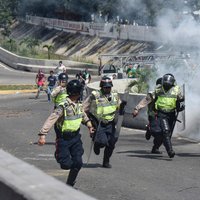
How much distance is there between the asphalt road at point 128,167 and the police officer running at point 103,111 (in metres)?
0.50

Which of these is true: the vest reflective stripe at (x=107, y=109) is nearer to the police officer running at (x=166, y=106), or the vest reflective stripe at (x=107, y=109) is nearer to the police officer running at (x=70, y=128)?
the police officer running at (x=166, y=106)

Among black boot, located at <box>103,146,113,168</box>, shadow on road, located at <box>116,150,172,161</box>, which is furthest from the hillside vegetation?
black boot, located at <box>103,146,113,168</box>

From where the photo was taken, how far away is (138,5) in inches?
1657

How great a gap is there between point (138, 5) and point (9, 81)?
9.37 m

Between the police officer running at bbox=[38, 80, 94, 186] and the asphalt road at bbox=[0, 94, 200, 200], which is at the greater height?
the police officer running at bbox=[38, 80, 94, 186]

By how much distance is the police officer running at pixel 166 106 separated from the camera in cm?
1195

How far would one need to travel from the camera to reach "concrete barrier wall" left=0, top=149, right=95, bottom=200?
13.1 feet

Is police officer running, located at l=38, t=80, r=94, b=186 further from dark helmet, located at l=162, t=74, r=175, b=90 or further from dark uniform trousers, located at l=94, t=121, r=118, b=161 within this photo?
dark helmet, located at l=162, t=74, r=175, b=90

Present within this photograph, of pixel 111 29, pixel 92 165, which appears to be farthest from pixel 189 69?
pixel 111 29

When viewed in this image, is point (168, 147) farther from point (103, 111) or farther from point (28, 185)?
point (28, 185)

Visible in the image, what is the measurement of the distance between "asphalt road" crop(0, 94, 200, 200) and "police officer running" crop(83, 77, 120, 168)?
496 millimetres

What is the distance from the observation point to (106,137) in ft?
35.6

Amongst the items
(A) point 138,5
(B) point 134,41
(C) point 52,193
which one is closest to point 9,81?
(A) point 138,5

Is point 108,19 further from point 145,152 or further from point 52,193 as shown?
point 52,193
